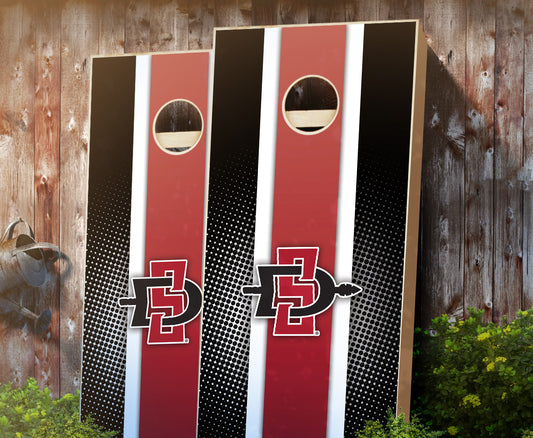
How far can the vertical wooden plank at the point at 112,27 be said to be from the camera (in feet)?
11.1

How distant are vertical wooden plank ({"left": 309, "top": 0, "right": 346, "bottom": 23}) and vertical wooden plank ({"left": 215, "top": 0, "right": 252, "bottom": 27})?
1.17 ft

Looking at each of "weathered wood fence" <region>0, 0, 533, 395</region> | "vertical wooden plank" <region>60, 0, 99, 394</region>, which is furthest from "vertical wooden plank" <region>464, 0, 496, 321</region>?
"vertical wooden plank" <region>60, 0, 99, 394</region>

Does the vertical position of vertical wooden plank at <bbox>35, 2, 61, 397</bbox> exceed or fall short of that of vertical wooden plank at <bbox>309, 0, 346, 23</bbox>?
it falls short

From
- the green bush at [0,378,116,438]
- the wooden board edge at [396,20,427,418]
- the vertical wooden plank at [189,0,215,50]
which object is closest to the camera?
the wooden board edge at [396,20,427,418]

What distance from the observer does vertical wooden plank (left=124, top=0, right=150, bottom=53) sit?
132 inches

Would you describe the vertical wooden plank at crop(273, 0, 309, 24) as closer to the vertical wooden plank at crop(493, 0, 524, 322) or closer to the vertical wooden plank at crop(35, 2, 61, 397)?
the vertical wooden plank at crop(493, 0, 524, 322)

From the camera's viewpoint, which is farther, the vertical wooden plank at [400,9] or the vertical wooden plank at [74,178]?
the vertical wooden plank at [74,178]

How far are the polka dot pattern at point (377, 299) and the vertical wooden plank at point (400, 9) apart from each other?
968mm

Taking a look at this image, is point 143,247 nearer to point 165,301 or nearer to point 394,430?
point 165,301

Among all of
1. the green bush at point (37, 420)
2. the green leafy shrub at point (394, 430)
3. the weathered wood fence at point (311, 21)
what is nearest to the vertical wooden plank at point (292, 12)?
the weathered wood fence at point (311, 21)

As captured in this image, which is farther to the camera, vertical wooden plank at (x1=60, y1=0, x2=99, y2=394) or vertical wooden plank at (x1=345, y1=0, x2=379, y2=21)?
vertical wooden plank at (x1=60, y1=0, x2=99, y2=394)

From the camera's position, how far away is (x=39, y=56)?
3.49 metres

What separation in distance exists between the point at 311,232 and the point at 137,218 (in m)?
0.89

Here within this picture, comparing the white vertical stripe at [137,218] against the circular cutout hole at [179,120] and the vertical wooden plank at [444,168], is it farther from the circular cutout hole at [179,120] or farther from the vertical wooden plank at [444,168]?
the vertical wooden plank at [444,168]
